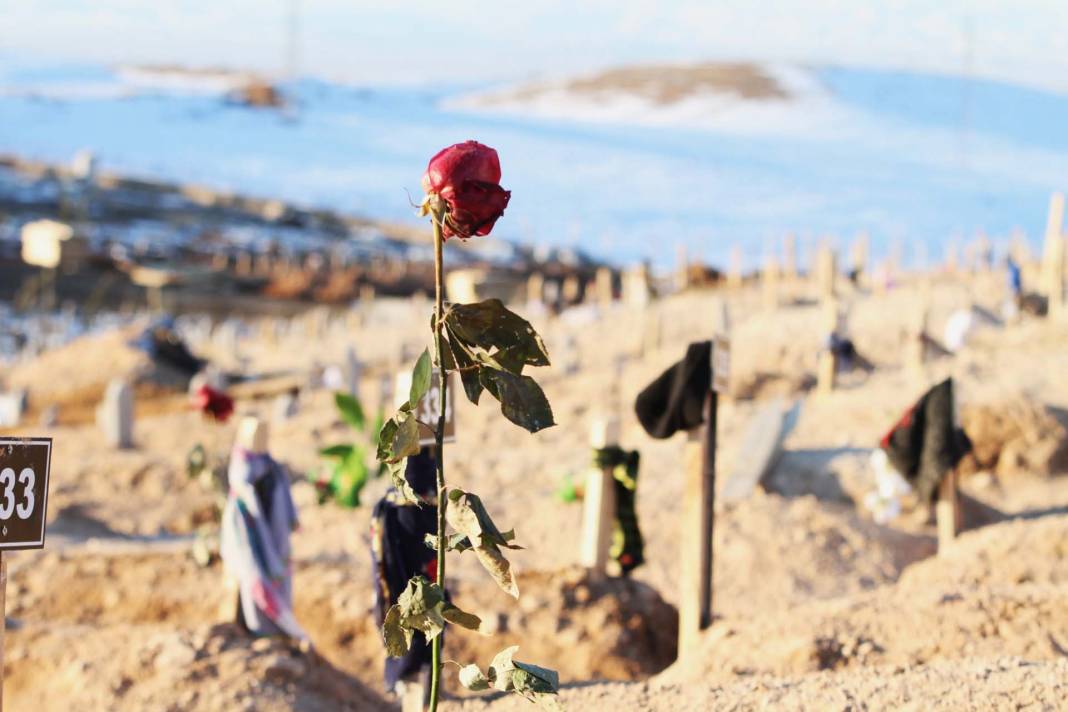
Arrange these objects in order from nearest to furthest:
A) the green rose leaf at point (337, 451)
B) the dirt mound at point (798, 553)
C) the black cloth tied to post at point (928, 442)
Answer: the black cloth tied to post at point (928, 442) → the dirt mound at point (798, 553) → the green rose leaf at point (337, 451)

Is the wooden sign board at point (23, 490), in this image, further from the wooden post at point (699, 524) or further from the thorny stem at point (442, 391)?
the wooden post at point (699, 524)

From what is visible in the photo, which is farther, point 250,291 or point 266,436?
point 250,291

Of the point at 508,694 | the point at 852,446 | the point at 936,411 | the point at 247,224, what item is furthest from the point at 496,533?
the point at 247,224

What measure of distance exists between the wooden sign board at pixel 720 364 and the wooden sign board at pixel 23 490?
11.1ft

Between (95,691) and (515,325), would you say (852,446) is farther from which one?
(515,325)

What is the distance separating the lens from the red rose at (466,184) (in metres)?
3.50

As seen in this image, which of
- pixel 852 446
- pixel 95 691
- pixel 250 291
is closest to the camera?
pixel 95 691

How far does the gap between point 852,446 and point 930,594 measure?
5.29 metres

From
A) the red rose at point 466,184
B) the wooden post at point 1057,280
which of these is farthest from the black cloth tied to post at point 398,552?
the wooden post at point 1057,280

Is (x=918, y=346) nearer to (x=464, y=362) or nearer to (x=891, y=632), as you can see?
(x=891, y=632)

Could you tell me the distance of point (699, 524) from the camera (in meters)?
6.85

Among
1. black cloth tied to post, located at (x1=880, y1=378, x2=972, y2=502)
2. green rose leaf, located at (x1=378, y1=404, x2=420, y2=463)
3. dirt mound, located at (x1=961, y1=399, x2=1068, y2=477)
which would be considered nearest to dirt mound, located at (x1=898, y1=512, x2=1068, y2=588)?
black cloth tied to post, located at (x1=880, y1=378, x2=972, y2=502)

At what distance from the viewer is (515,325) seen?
3.69 metres

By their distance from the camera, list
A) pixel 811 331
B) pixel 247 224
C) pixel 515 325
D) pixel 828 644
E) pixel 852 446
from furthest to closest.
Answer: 1. pixel 247 224
2. pixel 811 331
3. pixel 852 446
4. pixel 828 644
5. pixel 515 325
